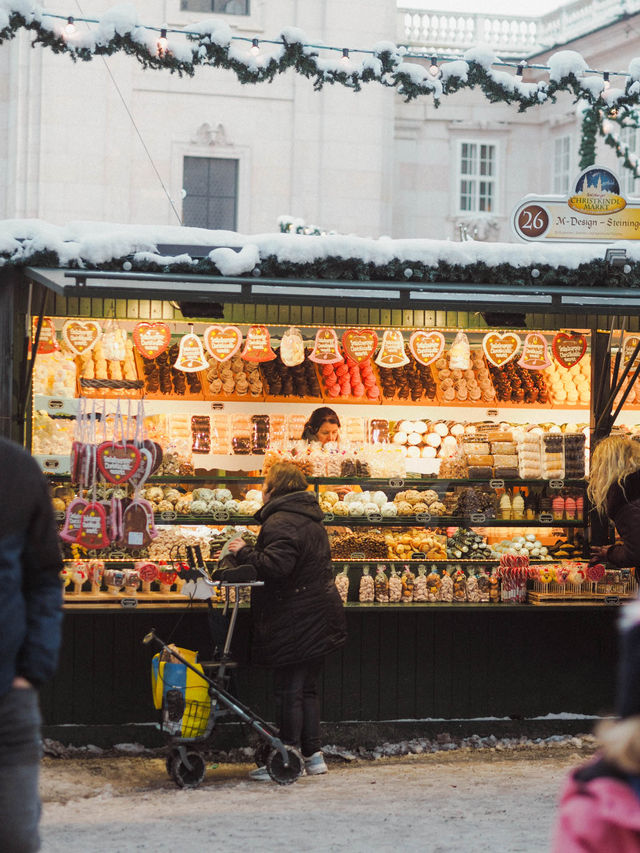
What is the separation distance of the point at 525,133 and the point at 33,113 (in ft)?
43.3

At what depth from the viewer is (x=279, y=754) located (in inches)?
273

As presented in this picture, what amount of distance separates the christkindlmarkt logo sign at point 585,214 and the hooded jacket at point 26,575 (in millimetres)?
5013

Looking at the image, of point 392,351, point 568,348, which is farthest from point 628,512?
point 392,351

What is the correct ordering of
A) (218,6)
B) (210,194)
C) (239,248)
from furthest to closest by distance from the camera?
1. (210,194)
2. (218,6)
3. (239,248)

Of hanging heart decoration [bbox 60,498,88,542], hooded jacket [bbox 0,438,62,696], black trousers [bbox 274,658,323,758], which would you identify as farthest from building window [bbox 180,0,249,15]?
hooded jacket [bbox 0,438,62,696]

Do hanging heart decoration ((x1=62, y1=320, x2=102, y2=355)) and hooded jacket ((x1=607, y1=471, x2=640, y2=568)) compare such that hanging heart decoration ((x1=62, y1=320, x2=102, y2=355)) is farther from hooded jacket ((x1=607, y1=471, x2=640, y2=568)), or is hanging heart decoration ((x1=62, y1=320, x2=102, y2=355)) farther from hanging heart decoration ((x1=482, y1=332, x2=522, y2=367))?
hooded jacket ((x1=607, y1=471, x2=640, y2=568))

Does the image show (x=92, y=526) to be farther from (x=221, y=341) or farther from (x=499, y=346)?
(x=499, y=346)

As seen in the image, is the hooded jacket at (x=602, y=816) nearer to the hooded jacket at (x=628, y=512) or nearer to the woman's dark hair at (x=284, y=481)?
the woman's dark hair at (x=284, y=481)

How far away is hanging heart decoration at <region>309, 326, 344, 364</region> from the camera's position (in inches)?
338

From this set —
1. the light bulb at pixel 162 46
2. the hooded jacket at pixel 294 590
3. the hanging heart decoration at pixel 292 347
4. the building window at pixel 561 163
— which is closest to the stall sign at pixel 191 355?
the hanging heart decoration at pixel 292 347

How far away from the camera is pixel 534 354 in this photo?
879 cm

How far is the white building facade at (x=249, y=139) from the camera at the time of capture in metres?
26.7

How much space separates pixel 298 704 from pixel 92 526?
1.69 meters

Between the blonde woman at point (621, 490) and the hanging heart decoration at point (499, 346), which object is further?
the hanging heart decoration at point (499, 346)
